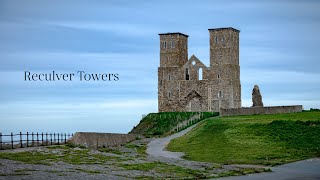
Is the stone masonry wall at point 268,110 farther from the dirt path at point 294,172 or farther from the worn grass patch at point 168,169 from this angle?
the worn grass patch at point 168,169

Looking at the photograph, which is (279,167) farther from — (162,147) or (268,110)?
(268,110)

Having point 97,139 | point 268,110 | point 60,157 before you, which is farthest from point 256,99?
point 60,157

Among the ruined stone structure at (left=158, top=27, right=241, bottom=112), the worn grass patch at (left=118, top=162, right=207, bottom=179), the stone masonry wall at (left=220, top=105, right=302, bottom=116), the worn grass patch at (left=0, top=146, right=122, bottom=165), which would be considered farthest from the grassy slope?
the ruined stone structure at (left=158, top=27, right=241, bottom=112)

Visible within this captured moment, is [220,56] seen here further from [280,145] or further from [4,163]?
[4,163]

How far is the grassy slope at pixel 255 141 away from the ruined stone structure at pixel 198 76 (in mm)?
29002

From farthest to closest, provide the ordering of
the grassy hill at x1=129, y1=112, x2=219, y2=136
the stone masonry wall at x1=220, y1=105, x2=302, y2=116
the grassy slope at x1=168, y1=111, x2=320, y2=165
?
the stone masonry wall at x1=220, y1=105, x2=302, y2=116 → the grassy hill at x1=129, y1=112, x2=219, y2=136 → the grassy slope at x1=168, y1=111, x2=320, y2=165

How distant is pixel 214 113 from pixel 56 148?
4661cm

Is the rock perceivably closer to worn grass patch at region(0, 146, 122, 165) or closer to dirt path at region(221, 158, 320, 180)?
dirt path at region(221, 158, 320, 180)

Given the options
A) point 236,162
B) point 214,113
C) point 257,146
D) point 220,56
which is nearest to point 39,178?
point 236,162

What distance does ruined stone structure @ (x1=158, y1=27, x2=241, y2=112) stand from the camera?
109 m

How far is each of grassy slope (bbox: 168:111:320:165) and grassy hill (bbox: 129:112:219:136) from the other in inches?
417

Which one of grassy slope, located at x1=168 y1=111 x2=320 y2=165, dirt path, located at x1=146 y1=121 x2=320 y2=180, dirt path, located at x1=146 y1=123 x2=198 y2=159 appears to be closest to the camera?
dirt path, located at x1=146 y1=121 x2=320 y2=180

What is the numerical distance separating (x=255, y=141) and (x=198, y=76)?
150 ft

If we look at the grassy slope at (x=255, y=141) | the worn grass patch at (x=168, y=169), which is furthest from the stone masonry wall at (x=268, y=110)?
the worn grass patch at (x=168, y=169)
